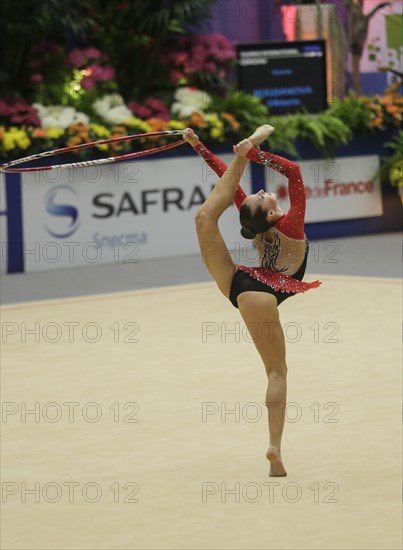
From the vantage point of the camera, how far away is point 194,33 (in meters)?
20.2

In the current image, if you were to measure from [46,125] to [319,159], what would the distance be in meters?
4.11

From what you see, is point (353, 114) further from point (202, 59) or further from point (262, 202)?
point (262, 202)

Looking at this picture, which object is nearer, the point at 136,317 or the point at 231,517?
the point at 231,517

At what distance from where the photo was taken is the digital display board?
17.5m

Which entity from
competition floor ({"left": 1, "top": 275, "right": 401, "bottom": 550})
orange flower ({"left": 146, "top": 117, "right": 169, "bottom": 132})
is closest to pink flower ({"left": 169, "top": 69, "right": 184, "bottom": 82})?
orange flower ({"left": 146, "top": 117, "right": 169, "bottom": 132})

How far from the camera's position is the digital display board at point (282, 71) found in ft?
57.6

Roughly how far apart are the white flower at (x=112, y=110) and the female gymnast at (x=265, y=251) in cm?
937

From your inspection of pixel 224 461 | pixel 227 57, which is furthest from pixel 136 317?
pixel 227 57

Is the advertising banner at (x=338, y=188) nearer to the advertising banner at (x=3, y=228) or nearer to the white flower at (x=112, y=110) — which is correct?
the white flower at (x=112, y=110)

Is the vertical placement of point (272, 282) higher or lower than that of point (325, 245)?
higher

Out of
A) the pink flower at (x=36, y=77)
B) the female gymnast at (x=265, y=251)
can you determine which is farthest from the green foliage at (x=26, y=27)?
the female gymnast at (x=265, y=251)

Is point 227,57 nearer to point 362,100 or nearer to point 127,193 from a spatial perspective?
point 362,100

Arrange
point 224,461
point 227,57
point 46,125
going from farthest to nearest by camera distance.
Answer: point 227,57, point 46,125, point 224,461

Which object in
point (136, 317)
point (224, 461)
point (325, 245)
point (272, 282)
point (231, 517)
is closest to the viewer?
point (231, 517)
